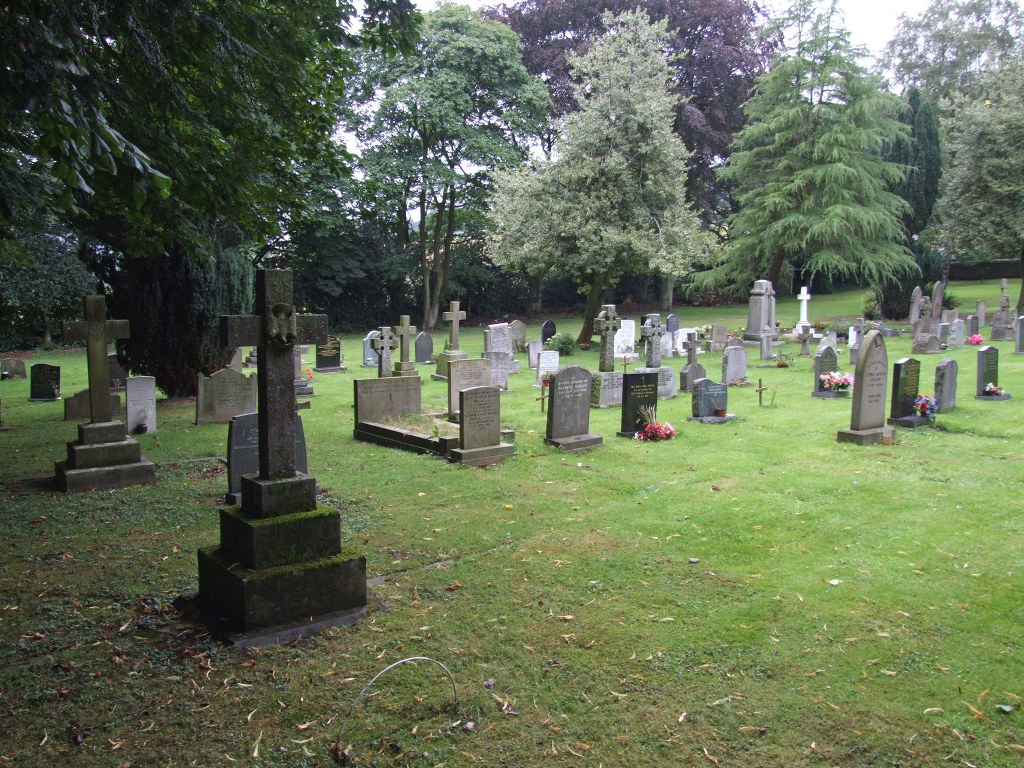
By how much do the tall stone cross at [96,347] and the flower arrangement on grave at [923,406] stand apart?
11271 mm

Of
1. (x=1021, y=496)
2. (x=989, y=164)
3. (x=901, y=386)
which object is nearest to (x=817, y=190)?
(x=989, y=164)

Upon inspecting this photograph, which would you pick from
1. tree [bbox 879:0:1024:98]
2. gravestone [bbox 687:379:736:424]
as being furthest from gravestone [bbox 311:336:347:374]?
tree [bbox 879:0:1024:98]

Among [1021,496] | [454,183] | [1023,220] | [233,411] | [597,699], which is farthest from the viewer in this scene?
[454,183]

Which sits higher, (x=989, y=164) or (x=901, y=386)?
(x=989, y=164)

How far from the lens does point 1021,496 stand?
307 inches

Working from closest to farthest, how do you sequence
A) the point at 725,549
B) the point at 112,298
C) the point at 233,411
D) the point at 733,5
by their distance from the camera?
the point at 725,549
the point at 233,411
the point at 112,298
the point at 733,5

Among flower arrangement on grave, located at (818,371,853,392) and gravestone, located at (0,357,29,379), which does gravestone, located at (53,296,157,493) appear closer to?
flower arrangement on grave, located at (818,371,853,392)

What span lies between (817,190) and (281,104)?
2762 cm

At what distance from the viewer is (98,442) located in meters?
8.53


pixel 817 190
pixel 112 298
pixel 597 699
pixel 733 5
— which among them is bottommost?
pixel 597 699

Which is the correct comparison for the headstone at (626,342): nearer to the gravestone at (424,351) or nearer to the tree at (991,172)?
the gravestone at (424,351)

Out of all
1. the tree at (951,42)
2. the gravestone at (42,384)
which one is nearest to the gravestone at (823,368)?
the gravestone at (42,384)

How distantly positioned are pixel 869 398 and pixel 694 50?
28605 millimetres

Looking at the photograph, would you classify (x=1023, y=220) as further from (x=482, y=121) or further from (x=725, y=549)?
(x=725, y=549)
